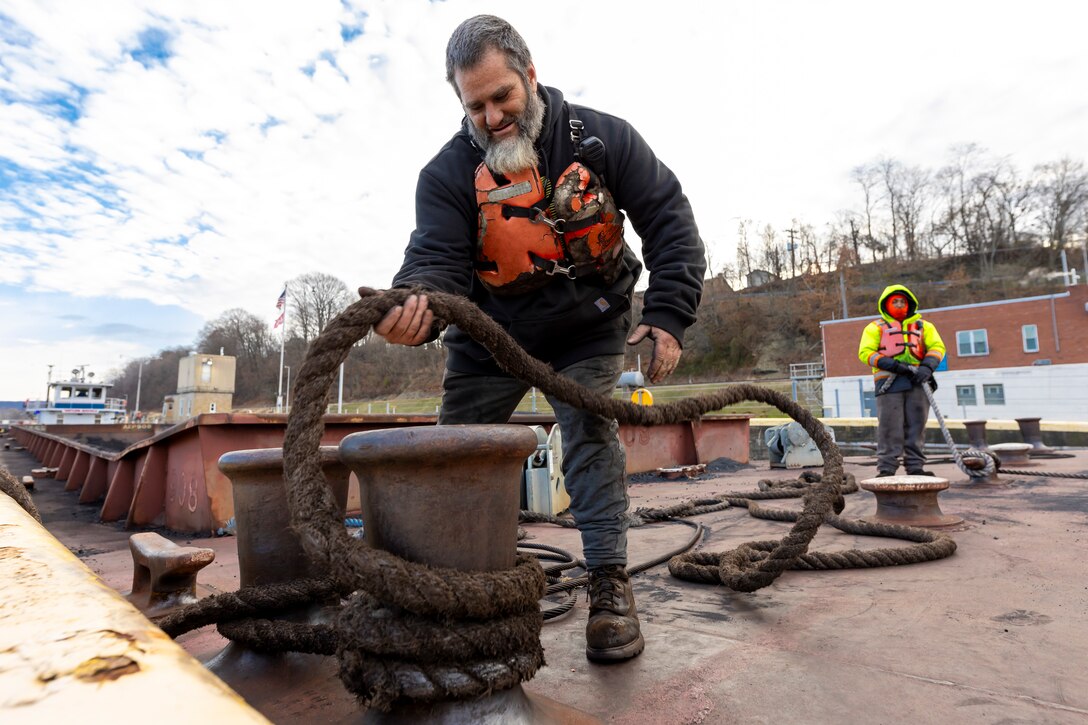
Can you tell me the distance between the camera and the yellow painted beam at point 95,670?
0.43 metres

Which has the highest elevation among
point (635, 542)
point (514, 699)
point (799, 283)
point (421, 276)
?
point (799, 283)

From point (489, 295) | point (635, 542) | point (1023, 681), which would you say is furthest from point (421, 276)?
point (635, 542)

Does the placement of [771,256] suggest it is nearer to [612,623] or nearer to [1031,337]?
[1031,337]

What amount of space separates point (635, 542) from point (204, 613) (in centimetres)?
248

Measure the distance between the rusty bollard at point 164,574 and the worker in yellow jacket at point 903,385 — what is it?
18.1 feet

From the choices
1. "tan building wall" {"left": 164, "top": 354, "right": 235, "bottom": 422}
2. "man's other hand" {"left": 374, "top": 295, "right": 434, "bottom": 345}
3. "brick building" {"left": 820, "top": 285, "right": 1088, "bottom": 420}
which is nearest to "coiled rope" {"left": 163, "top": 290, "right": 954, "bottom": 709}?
"man's other hand" {"left": 374, "top": 295, "right": 434, "bottom": 345}

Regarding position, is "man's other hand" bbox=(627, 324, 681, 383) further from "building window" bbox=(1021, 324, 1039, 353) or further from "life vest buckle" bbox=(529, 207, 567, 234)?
"building window" bbox=(1021, 324, 1039, 353)

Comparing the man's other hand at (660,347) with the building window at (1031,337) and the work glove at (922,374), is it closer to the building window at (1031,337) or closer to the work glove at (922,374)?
the work glove at (922,374)

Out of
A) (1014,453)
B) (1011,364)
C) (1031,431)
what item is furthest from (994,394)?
(1014,453)

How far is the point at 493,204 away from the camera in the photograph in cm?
204

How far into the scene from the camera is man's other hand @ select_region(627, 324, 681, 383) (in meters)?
2.03

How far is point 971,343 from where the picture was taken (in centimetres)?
2823

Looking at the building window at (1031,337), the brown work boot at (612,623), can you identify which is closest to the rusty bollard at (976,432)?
the brown work boot at (612,623)

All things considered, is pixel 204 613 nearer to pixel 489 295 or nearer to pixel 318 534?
pixel 318 534
